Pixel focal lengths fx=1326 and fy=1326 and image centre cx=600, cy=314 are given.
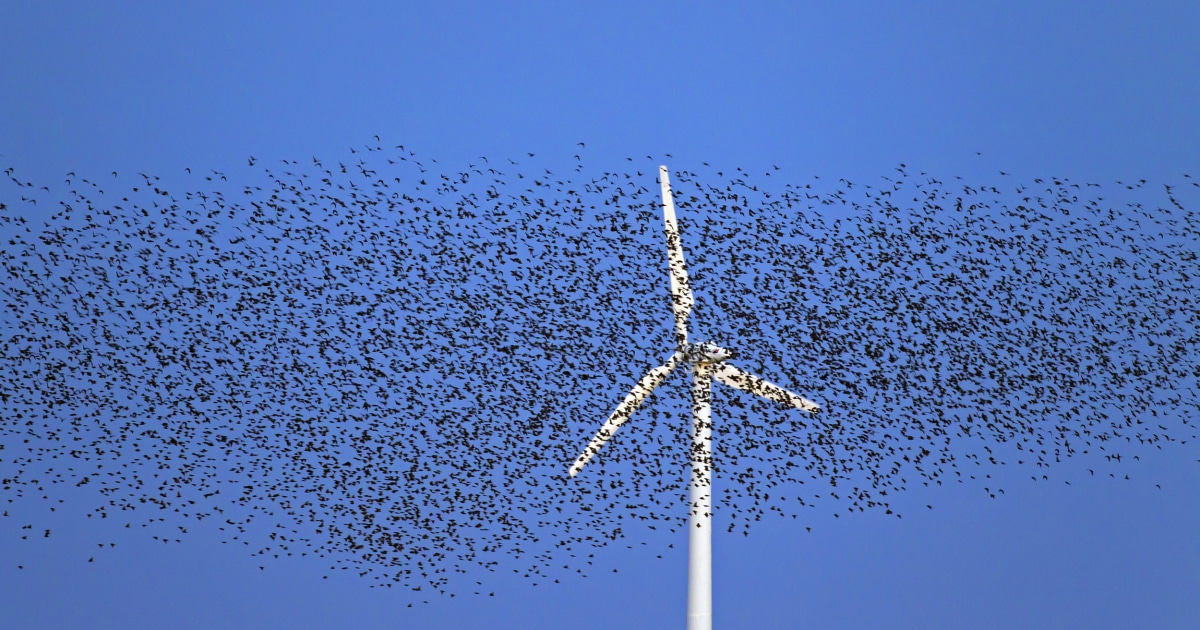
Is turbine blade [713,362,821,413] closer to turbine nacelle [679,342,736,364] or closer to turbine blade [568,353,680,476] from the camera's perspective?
turbine nacelle [679,342,736,364]

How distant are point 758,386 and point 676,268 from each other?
2.77 meters

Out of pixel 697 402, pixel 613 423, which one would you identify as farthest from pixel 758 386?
pixel 613 423

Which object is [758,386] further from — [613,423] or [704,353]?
[613,423]

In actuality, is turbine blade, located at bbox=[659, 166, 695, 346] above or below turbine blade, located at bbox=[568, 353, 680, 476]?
above

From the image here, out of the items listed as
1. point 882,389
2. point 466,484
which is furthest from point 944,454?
point 466,484

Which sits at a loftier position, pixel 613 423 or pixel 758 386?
pixel 758 386

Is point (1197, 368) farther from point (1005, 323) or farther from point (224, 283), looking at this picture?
point (224, 283)

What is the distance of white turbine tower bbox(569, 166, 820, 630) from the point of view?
24.0 metres

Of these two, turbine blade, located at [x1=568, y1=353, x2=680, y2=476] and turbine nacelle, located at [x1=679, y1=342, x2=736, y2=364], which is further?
turbine nacelle, located at [x1=679, y1=342, x2=736, y2=364]

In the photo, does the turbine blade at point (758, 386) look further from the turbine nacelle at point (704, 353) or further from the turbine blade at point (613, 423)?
the turbine blade at point (613, 423)

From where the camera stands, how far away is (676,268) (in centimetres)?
2570

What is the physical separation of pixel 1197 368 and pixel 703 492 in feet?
32.1

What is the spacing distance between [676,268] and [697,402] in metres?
2.62

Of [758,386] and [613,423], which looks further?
[758,386]
